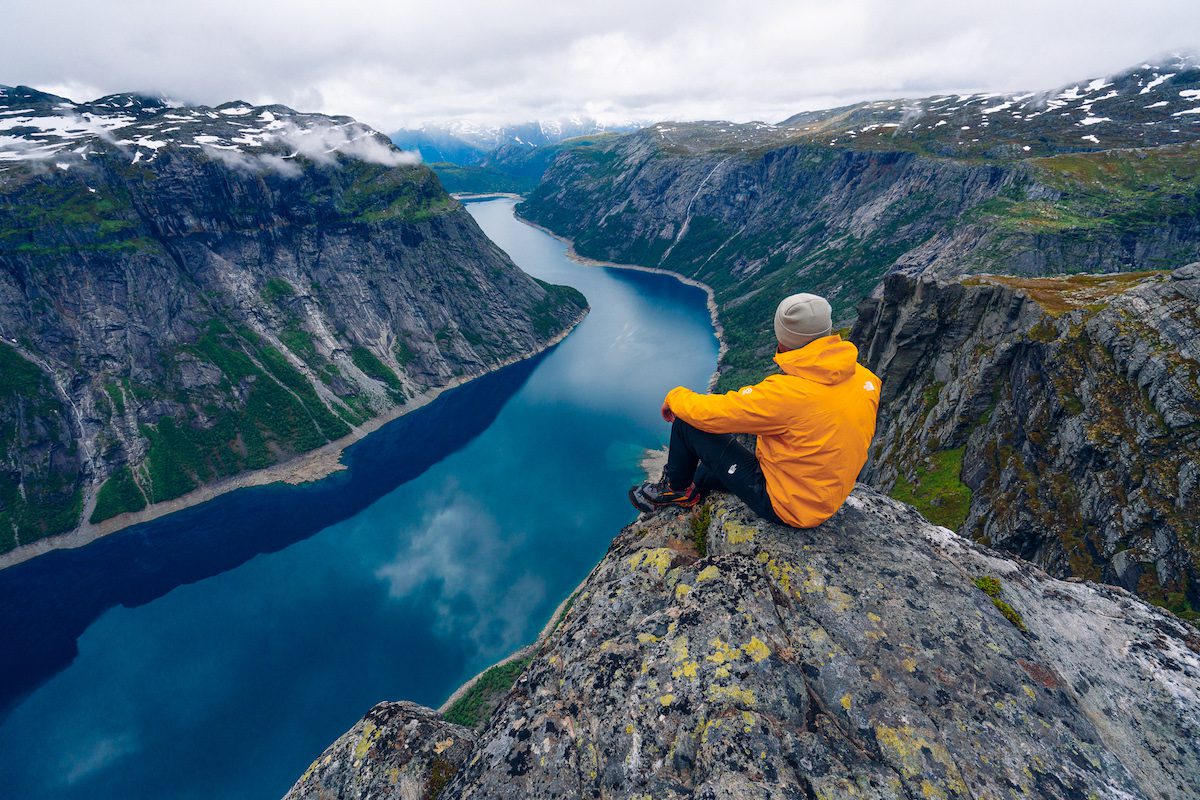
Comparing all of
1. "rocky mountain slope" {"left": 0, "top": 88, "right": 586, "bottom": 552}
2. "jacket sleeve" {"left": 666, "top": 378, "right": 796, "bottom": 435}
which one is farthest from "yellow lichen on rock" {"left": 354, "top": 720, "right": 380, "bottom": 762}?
"rocky mountain slope" {"left": 0, "top": 88, "right": 586, "bottom": 552}

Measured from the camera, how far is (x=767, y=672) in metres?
6.65

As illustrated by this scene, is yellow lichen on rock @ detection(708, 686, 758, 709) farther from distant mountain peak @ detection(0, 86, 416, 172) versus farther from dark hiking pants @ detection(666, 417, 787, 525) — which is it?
distant mountain peak @ detection(0, 86, 416, 172)

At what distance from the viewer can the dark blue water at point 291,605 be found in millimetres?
63688

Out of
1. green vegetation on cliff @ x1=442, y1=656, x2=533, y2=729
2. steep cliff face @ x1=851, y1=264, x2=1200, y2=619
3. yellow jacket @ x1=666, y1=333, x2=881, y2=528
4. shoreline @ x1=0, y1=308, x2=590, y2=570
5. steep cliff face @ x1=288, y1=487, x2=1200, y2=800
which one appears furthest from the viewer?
shoreline @ x1=0, y1=308, x2=590, y2=570

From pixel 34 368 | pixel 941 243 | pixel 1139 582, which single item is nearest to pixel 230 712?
pixel 1139 582

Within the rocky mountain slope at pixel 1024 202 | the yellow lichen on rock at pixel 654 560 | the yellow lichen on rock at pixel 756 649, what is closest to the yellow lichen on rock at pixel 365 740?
the yellow lichen on rock at pixel 654 560

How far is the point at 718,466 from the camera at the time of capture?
9242 mm

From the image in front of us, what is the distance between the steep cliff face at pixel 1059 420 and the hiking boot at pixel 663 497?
31757 mm

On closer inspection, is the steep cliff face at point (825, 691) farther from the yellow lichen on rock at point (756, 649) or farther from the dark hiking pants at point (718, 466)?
the dark hiking pants at point (718, 466)

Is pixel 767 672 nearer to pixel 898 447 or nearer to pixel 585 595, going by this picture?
pixel 585 595

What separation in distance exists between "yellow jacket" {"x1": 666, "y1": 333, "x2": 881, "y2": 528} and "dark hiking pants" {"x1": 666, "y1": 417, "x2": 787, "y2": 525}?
39cm

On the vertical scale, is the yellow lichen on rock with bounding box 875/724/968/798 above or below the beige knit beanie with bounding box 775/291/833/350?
below

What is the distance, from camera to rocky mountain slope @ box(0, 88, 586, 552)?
11331 centimetres

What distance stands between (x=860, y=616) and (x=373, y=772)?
25.3 feet
